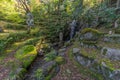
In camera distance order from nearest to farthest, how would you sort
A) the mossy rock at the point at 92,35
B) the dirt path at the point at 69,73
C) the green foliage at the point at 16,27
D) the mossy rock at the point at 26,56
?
1. the dirt path at the point at 69,73
2. the mossy rock at the point at 26,56
3. the mossy rock at the point at 92,35
4. the green foliage at the point at 16,27

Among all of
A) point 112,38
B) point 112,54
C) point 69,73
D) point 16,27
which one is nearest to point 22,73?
point 69,73

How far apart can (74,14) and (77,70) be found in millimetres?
6684

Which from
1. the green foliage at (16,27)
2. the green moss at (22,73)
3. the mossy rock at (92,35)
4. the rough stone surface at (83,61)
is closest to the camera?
the green moss at (22,73)

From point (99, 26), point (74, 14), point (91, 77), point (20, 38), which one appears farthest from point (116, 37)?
point (20, 38)

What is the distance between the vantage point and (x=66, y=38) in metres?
14.4

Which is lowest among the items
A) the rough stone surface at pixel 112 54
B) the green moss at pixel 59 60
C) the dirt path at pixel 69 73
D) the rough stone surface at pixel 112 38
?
the dirt path at pixel 69 73

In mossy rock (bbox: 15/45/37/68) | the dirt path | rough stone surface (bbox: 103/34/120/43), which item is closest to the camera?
the dirt path

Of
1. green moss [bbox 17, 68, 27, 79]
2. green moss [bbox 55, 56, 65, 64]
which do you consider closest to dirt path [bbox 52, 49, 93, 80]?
green moss [bbox 55, 56, 65, 64]

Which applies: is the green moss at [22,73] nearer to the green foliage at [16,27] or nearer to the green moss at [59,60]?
the green moss at [59,60]

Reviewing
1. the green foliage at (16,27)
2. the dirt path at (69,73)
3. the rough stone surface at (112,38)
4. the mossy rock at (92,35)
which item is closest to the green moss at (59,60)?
the dirt path at (69,73)

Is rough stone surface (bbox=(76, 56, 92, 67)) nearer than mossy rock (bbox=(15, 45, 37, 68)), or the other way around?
rough stone surface (bbox=(76, 56, 92, 67))

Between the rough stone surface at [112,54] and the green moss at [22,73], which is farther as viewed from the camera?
the green moss at [22,73]

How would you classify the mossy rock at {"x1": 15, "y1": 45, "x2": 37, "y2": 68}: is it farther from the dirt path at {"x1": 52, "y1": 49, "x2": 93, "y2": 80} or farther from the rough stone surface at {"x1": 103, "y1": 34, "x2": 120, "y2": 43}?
the rough stone surface at {"x1": 103, "y1": 34, "x2": 120, "y2": 43}

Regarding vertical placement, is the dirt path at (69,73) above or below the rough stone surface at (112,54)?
below
